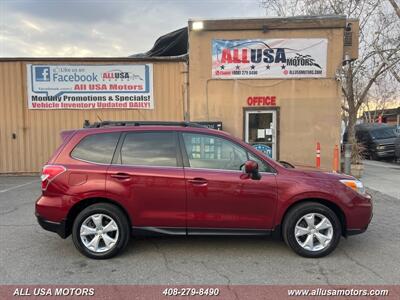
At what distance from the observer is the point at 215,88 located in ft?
35.3

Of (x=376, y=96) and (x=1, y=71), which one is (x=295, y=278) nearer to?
(x=1, y=71)

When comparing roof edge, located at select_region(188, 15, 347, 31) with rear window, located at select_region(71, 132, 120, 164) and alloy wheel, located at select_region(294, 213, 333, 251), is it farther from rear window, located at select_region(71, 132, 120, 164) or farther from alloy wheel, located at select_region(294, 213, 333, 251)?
alloy wheel, located at select_region(294, 213, 333, 251)

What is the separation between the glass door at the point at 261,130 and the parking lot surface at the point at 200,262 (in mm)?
5554

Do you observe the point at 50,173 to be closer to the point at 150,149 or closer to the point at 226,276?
the point at 150,149

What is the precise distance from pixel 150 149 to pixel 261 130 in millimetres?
7009

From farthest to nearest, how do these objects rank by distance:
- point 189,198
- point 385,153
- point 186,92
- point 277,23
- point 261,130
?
point 385,153 < point 186,92 < point 261,130 < point 277,23 < point 189,198

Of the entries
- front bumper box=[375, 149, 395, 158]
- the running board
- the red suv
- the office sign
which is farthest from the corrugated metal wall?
front bumper box=[375, 149, 395, 158]

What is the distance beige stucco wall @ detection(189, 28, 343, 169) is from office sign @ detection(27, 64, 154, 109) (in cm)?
166

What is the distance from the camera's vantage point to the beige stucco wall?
415 inches

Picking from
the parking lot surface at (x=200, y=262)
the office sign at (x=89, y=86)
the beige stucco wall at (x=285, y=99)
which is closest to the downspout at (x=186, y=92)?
the beige stucco wall at (x=285, y=99)

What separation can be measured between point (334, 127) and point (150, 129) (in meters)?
7.88

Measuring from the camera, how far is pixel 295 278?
3771 millimetres

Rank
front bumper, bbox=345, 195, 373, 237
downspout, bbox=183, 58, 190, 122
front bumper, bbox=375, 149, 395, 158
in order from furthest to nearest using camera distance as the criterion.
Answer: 1. front bumper, bbox=375, 149, 395, 158
2. downspout, bbox=183, 58, 190, 122
3. front bumper, bbox=345, 195, 373, 237

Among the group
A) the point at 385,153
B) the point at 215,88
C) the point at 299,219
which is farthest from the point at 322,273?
the point at 385,153
